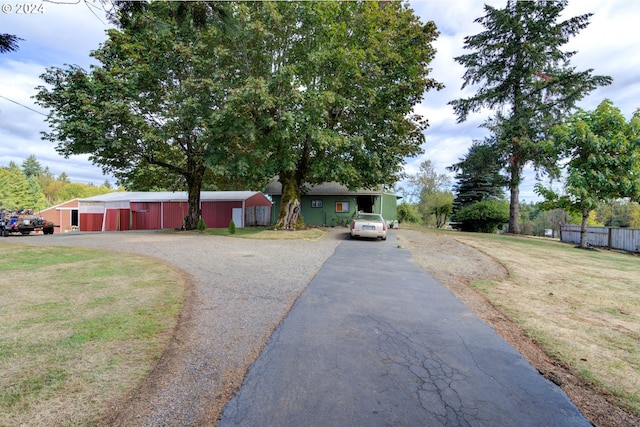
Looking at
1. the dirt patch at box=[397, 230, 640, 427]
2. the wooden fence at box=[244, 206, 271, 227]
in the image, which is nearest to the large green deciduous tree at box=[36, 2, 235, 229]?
the wooden fence at box=[244, 206, 271, 227]

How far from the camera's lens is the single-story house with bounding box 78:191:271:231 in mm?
25969

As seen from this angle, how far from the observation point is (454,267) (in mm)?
8555

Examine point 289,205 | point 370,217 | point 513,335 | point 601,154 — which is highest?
point 601,154

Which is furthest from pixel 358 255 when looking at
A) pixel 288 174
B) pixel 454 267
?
pixel 288 174

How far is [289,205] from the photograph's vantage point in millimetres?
18344

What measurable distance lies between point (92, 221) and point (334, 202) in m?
23.4

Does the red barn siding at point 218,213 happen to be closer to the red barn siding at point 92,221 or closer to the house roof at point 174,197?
the house roof at point 174,197

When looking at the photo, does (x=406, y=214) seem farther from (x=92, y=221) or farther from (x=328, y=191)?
(x=92, y=221)

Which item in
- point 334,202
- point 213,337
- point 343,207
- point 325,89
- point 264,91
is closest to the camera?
point 213,337

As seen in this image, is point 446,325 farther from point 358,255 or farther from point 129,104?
point 129,104

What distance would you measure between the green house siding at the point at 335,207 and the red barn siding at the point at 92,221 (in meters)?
17.5

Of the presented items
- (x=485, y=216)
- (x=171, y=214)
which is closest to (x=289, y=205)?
(x=171, y=214)

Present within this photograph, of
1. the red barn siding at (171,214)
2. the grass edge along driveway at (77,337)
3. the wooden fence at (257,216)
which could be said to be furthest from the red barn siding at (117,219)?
the grass edge along driveway at (77,337)

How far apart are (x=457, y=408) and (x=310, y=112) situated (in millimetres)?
13875
